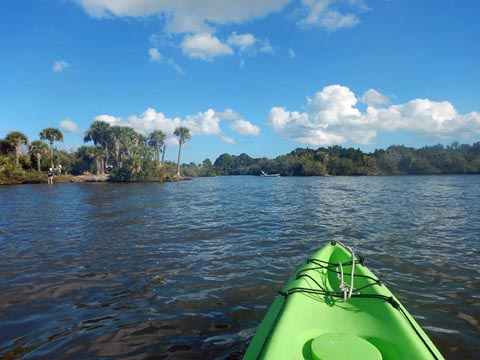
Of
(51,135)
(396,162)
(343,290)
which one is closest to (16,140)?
(51,135)

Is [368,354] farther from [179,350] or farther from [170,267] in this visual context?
[170,267]

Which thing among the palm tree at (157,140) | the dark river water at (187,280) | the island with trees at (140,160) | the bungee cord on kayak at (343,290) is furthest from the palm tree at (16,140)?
the bungee cord on kayak at (343,290)

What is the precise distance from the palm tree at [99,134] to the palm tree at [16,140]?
22017mm

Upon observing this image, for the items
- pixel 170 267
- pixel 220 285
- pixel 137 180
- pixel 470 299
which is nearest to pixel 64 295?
pixel 170 267

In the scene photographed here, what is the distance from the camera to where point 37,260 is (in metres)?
9.10

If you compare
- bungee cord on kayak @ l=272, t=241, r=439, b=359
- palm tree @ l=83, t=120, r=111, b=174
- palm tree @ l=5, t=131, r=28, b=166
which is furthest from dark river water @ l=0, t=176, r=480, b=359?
palm tree @ l=83, t=120, r=111, b=174

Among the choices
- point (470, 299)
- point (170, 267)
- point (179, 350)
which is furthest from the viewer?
point (170, 267)

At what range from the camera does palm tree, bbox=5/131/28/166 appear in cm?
6031

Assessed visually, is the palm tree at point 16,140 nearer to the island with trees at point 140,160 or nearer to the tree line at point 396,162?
the island with trees at point 140,160

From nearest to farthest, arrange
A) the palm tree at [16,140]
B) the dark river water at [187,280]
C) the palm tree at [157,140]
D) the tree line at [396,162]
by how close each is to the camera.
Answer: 1. the dark river water at [187,280]
2. the palm tree at [16,140]
3. the palm tree at [157,140]
4. the tree line at [396,162]

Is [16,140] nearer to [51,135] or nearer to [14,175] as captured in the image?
[14,175]

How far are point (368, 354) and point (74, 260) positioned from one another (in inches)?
336

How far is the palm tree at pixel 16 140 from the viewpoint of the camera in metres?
60.3

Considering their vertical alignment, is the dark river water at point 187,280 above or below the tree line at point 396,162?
below
